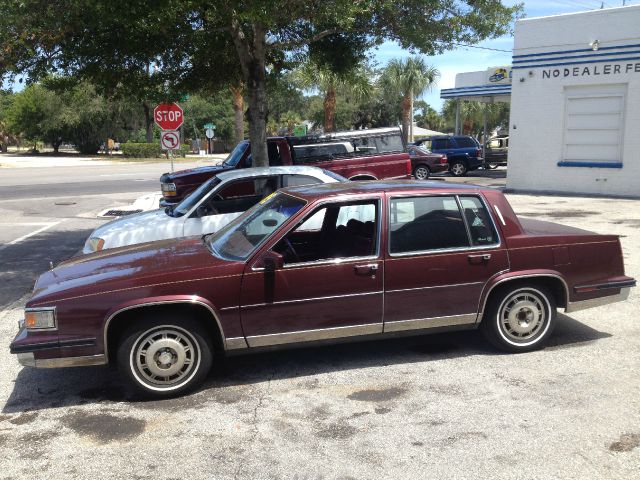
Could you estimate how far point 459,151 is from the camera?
1003 inches

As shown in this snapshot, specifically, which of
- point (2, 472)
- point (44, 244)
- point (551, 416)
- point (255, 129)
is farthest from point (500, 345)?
point (44, 244)

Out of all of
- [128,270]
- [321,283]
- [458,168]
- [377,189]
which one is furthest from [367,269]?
[458,168]

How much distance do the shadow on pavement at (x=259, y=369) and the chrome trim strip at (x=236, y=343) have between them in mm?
353

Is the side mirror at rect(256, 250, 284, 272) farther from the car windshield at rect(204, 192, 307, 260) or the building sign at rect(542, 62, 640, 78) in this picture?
the building sign at rect(542, 62, 640, 78)

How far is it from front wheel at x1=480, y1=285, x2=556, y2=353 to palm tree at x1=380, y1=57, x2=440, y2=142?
38.7 meters

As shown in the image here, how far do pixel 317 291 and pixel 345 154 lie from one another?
8908 millimetres

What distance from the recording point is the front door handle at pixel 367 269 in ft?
15.7

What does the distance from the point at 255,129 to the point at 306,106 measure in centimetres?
6453

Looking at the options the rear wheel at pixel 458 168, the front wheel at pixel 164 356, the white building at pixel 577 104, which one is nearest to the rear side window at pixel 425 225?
the front wheel at pixel 164 356

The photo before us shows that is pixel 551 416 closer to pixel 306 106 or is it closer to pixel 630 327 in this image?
pixel 630 327

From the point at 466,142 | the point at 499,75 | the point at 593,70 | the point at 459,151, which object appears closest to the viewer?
the point at 593,70

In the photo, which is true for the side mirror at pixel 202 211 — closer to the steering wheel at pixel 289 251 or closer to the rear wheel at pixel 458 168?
the steering wheel at pixel 289 251

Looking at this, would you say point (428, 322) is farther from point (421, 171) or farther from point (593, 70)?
point (421, 171)

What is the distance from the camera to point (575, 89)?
18422mm
